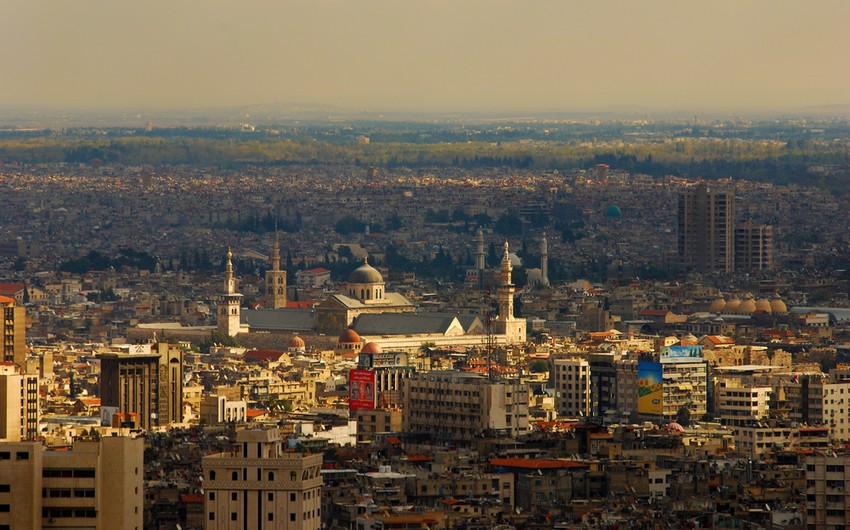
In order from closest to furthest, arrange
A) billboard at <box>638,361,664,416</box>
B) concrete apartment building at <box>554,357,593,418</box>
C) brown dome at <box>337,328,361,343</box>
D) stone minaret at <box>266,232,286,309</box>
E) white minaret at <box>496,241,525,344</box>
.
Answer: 1. billboard at <box>638,361,664,416</box>
2. concrete apartment building at <box>554,357,593,418</box>
3. brown dome at <box>337,328,361,343</box>
4. white minaret at <box>496,241,525,344</box>
5. stone minaret at <box>266,232,286,309</box>

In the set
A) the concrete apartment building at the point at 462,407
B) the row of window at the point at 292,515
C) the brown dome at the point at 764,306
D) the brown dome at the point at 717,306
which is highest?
the row of window at the point at 292,515

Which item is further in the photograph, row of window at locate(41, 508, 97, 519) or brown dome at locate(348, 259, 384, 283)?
brown dome at locate(348, 259, 384, 283)

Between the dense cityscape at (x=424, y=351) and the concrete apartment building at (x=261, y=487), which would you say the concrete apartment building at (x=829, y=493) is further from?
the concrete apartment building at (x=261, y=487)

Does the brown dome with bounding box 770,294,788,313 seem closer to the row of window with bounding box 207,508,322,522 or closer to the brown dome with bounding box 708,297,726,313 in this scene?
the brown dome with bounding box 708,297,726,313

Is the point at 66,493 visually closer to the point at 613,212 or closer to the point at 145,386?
the point at 145,386

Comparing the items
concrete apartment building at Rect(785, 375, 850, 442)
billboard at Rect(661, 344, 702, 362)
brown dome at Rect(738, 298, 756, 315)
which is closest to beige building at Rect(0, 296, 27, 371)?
billboard at Rect(661, 344, 702, 362)

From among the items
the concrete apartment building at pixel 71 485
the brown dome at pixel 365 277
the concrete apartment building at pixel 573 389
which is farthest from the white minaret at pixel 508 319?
the concrete apartment building at pixel 71 485
